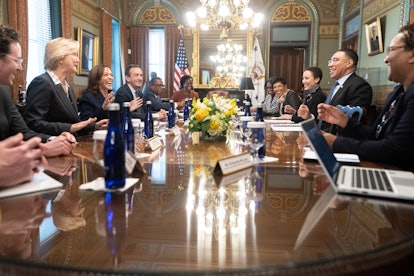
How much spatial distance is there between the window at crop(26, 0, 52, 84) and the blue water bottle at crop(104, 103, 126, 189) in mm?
5161

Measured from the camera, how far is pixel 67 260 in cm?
60

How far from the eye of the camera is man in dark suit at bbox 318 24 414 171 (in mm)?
1440

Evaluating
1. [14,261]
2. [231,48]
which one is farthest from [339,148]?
[231,48]

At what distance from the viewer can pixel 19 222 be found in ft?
2.51

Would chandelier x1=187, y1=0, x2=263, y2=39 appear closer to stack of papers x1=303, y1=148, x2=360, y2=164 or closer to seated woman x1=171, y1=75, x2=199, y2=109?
seated woman x1=171, y1=75, x2=199, y2=109

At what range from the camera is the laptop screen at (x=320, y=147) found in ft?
3.52

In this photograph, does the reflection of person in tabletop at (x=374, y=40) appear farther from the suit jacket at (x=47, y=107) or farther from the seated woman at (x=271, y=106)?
the suit jacket at (x=47, y=107)

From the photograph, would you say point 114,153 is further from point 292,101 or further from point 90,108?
point 292,101

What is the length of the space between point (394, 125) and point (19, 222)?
5.23ft

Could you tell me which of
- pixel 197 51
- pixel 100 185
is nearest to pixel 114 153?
pixel 100 185

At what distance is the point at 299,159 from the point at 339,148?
9.2 inches

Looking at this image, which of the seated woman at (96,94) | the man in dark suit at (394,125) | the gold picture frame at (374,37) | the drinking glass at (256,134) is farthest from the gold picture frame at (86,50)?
the drinking glass at (256,134)

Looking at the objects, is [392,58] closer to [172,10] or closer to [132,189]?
[132,189]

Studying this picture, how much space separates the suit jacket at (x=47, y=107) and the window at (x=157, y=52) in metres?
6.72
